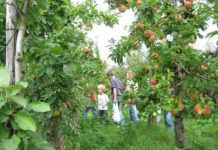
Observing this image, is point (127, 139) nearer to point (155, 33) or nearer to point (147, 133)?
point (147, 133)

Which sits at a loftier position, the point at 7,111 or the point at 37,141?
the point at 7,111

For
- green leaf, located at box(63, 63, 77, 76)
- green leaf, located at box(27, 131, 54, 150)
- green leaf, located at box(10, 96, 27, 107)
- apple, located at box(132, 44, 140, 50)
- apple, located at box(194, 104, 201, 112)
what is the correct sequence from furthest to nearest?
apple, located at box(132, 44, 140, 50), apple, located at box(194, 104, 201, 112), green leaf, located at box(63, 63, 77, 76), green leaf, located at box(27, 131, 54, 150), green leaf, located at box(10, 96, 27, 107)

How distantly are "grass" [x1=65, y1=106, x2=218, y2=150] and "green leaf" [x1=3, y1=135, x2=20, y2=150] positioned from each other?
13.0 ft

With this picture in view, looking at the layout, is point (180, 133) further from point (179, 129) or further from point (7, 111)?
point (7, 111)

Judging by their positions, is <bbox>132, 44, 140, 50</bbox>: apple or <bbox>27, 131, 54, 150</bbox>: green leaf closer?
<bbox>27, 131, 54, 150</bbox>: green leaf

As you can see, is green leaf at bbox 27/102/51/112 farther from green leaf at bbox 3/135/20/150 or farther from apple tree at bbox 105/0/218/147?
apple tree at bbox 105/0/218/147

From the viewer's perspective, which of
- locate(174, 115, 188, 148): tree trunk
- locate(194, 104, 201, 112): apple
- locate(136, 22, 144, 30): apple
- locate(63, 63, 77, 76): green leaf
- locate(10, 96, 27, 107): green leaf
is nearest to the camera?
locate(10, 96, 27, 107): green leaf

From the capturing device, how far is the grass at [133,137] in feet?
19.8

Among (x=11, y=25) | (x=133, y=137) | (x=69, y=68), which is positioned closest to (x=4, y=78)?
(x=11, y=25)

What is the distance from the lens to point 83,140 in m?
6.10

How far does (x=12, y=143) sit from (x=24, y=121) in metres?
0.09

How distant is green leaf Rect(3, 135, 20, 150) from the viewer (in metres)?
1.53

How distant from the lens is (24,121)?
155 cm

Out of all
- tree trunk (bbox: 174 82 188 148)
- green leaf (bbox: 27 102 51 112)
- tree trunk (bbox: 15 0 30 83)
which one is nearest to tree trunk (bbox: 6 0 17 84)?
tree trunk (bbox: 15 0 30 83)
